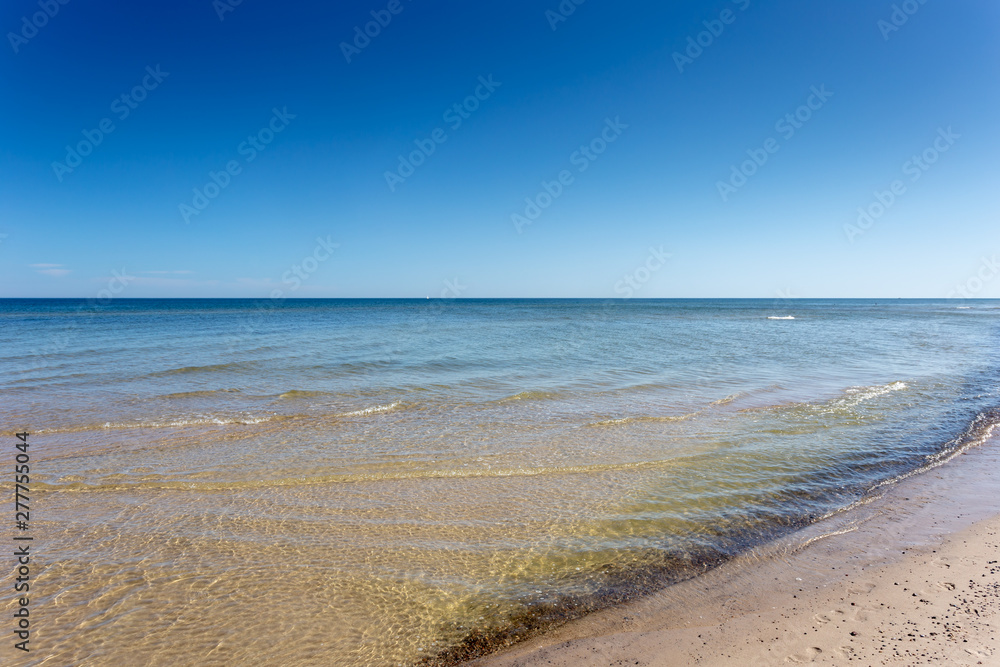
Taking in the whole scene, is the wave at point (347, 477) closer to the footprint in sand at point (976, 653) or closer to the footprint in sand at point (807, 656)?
the footprint in sand at point (807, 656)

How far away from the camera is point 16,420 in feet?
36.0

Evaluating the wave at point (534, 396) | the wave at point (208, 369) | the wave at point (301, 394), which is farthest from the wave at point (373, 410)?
the wave at point (208, 369)

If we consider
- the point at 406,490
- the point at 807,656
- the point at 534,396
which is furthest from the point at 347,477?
the point at 534,396

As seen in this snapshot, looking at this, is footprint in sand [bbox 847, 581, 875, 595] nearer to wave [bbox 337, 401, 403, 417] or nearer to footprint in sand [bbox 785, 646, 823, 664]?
footprint in sand [bbox 785, 646, 823, 664]

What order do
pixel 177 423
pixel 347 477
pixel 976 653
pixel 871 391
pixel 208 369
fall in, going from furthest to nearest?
pixel 208 369 < pixel 871 391 < pixel 177 423 < pixel 347 477 < pixel 976 653

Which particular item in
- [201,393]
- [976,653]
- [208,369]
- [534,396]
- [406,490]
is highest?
[208,369]

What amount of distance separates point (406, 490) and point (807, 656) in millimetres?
5372

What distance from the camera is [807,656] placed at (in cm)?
377

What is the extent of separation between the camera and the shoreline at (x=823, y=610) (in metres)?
3.83

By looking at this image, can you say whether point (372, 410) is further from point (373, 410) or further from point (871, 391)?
point (871, 391)

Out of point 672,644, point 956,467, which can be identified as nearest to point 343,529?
point 672,644

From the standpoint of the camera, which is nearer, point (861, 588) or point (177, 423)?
point (861, 588)

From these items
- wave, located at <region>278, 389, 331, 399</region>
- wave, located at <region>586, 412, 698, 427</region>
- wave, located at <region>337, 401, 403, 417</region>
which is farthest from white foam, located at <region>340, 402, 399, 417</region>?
wave, located at <region>586, 412, 698, 427</region>

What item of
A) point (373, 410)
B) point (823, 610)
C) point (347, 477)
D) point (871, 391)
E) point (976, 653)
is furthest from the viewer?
point (871, 391)
